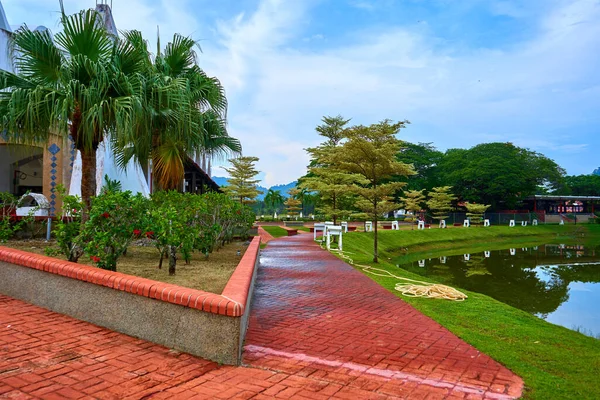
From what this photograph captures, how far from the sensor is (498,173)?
41.4 metres

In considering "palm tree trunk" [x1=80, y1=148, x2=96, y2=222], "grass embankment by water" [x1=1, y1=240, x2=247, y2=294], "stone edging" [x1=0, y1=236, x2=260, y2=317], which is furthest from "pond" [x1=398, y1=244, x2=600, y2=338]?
"palm tree trunk" [x1=80, y1=148, x2=96, y2=222]

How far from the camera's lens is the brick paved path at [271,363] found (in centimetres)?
287

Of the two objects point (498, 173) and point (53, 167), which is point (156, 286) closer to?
point (53, 167)

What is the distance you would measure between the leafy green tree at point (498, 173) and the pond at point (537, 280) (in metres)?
20.2

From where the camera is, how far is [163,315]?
3.71 metres

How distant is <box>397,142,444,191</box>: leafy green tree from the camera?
150 ft

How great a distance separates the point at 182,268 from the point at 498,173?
41.0m

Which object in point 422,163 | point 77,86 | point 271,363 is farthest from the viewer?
point 422,163

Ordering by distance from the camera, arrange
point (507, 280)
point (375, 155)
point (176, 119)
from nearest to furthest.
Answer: point (176, 119)
point (375, 155)
point (507, 280)

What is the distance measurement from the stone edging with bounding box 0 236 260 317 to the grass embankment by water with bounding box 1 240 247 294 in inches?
31.8

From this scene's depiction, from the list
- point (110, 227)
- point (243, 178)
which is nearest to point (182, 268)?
point (110, 227)

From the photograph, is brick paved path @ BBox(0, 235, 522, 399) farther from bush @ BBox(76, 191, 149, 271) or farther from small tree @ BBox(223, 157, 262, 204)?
small tree @ BBox(223, 157, 262, 204)

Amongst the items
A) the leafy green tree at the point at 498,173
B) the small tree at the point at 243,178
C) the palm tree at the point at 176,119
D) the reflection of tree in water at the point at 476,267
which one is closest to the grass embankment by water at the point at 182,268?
the palm tree at the point at 176,119

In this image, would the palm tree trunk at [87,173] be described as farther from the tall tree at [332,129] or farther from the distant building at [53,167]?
the tall tree at [332,129]
